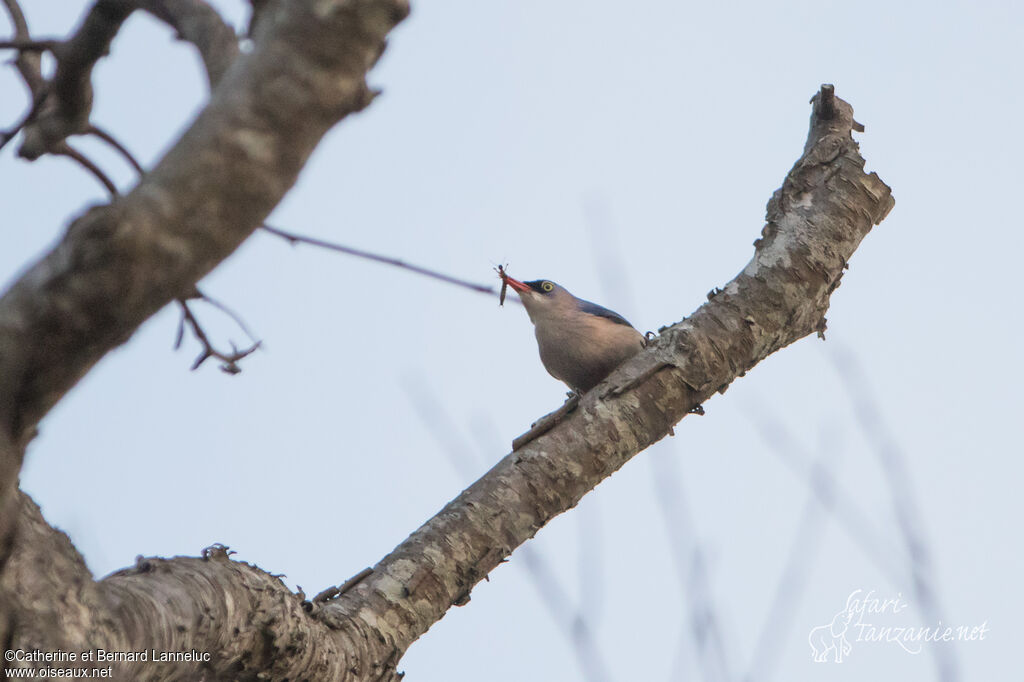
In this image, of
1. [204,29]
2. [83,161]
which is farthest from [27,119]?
[204,29]

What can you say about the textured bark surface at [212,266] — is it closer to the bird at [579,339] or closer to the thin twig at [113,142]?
the thin twig at [113,142]

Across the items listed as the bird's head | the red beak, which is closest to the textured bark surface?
the bird's head

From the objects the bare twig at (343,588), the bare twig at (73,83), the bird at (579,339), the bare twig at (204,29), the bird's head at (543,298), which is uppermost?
the bird's head at (543,298)

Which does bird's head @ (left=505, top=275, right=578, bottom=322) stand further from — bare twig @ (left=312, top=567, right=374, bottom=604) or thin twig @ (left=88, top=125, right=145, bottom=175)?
thin twig @ (left=88, top=125, right=145, bottom=175)

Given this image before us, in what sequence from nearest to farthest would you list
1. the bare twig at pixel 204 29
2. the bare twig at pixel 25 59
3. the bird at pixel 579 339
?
the bare twig at pixel 204 29
the bare twig at pixel 25 59
the bird at pixel 579 339

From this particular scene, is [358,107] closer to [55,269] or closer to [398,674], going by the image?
[55,269]

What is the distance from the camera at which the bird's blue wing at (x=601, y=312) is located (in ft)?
18.9

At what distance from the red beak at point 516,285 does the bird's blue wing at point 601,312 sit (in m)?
0.42

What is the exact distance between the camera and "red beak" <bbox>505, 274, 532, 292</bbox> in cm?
643

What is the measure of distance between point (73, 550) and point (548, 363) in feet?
12.6

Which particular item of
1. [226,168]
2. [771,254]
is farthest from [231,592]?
[771,254]

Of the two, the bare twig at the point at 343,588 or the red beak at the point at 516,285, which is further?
the red beak at the point at 516,285

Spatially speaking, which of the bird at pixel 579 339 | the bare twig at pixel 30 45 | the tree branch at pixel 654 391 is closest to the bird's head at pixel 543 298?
the bird at pixel 579 339

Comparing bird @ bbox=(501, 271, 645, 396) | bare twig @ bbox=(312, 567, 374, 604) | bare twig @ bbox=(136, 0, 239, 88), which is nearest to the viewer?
bare twig @ bbox=(136, 0, 239, 88)
